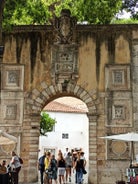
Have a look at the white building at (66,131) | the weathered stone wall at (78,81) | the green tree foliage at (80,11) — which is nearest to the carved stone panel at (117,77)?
the weathered stone wall at (78,81)

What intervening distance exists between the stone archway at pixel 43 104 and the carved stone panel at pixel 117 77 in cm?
82

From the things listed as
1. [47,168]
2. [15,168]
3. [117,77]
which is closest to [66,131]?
[117,77]

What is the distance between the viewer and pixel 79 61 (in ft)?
51.7

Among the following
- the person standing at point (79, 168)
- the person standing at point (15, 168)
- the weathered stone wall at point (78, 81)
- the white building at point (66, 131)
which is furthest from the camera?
the white building at point (66, 131)

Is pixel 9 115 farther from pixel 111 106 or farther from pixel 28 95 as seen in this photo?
pixel 111 106

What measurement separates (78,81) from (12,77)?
2841 mm

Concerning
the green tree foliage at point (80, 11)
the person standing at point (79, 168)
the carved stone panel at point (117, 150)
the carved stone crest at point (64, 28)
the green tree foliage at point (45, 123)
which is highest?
the green tree foliage at point (80, 11)

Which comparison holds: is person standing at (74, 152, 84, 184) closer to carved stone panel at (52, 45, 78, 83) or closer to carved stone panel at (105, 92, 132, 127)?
carved stone panel at (105, 92, 132, 127)

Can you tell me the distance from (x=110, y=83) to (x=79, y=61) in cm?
163

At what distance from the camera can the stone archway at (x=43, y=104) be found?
587 inches

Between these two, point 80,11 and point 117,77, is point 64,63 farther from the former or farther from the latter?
point 80,11

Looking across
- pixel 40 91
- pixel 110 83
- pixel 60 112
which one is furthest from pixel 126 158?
pixel 60 112

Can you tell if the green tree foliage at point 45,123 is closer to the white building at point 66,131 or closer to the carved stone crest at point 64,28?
the white building at point 66,131

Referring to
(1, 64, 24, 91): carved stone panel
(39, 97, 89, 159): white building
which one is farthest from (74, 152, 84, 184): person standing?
(39, 97, 89, 159): white building
